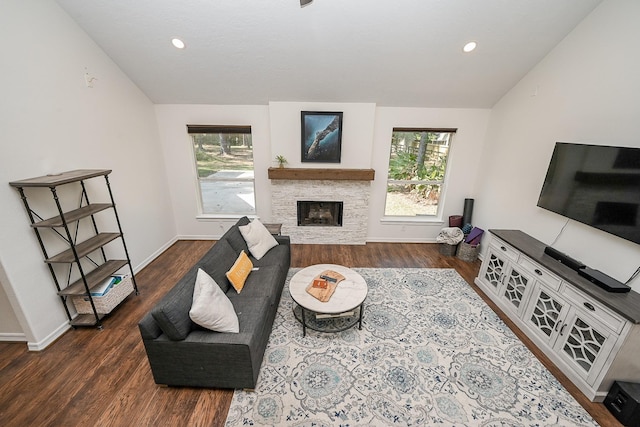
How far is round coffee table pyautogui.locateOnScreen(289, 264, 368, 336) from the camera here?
2.43 metres

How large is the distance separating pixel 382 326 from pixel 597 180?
2488 mm

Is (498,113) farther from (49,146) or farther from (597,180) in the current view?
(49,146)

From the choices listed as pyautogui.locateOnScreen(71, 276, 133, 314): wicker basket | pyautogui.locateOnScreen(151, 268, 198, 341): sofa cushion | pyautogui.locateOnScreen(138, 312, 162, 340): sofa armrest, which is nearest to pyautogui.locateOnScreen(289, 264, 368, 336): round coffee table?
pyautogui.locateOnScreen(151, 268, 198, 341): sofa cushion

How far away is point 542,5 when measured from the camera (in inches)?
101

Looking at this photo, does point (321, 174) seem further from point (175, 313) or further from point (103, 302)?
point (103, 302)

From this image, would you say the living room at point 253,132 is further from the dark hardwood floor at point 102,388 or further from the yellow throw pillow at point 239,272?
the yellow throw pillow at point 239,272

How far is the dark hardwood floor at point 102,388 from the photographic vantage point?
1.88m

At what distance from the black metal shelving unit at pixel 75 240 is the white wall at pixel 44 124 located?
2.9 inches

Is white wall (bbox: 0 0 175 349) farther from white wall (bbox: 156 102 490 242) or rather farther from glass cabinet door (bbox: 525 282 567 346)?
glass cabinet door (bbox: 525 282 567 346)

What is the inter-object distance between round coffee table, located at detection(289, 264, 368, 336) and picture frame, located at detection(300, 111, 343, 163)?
201 cm

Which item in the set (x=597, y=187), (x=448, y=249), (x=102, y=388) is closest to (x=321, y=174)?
(x=448, y=249)

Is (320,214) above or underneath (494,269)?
above

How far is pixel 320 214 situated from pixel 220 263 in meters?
2.42

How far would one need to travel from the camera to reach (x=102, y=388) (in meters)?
2.10
